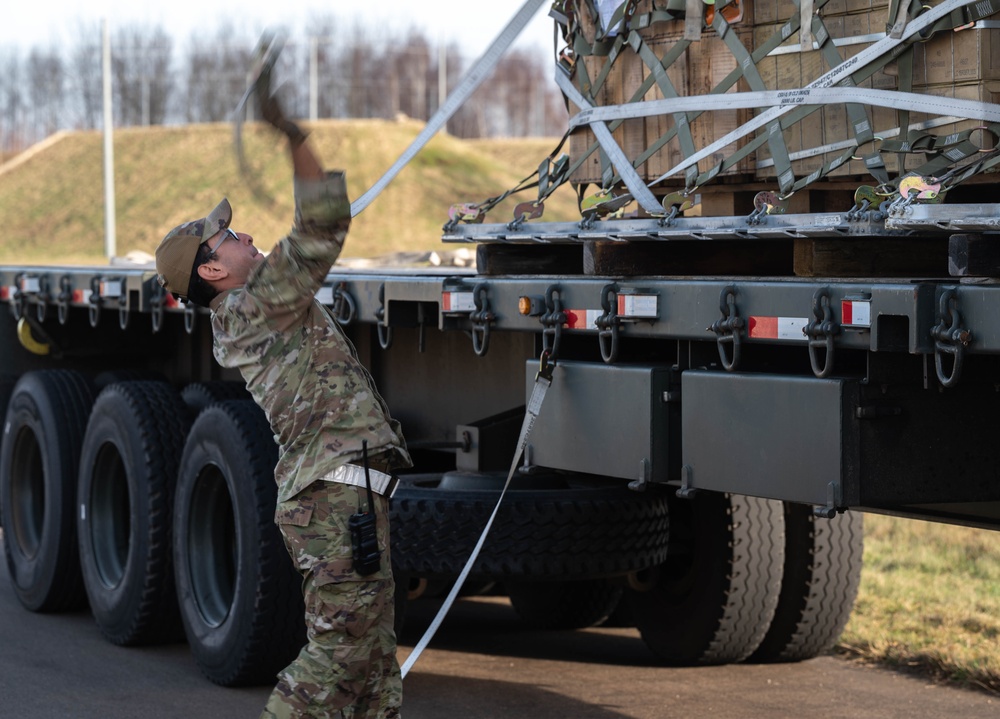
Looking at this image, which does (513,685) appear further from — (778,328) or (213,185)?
(213,185)

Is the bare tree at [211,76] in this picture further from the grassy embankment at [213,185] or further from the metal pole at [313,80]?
the grassy embankment at [213,185]

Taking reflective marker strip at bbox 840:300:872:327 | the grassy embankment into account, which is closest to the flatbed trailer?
reflective marker strip at bbox 840:300:872:327

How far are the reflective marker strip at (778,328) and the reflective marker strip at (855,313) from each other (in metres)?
0.12

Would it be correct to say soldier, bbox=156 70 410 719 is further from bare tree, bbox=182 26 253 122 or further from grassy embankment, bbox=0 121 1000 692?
bare tree, bbox=182 26 253 122

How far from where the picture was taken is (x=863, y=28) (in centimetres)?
430

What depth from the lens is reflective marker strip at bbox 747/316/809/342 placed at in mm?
3850

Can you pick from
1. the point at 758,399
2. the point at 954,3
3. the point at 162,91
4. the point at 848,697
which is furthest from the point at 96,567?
the point at 162,91

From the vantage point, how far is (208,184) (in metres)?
53.2

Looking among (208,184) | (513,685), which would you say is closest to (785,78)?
(513,685)

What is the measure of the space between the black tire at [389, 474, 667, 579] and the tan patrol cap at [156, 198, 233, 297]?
59.2 inches

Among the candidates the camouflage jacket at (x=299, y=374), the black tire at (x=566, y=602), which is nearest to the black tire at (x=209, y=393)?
the black tire at (x=566, y=602)

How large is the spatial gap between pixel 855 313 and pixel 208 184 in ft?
167

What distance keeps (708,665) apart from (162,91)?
71276mm

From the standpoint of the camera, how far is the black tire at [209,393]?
6.93 m
